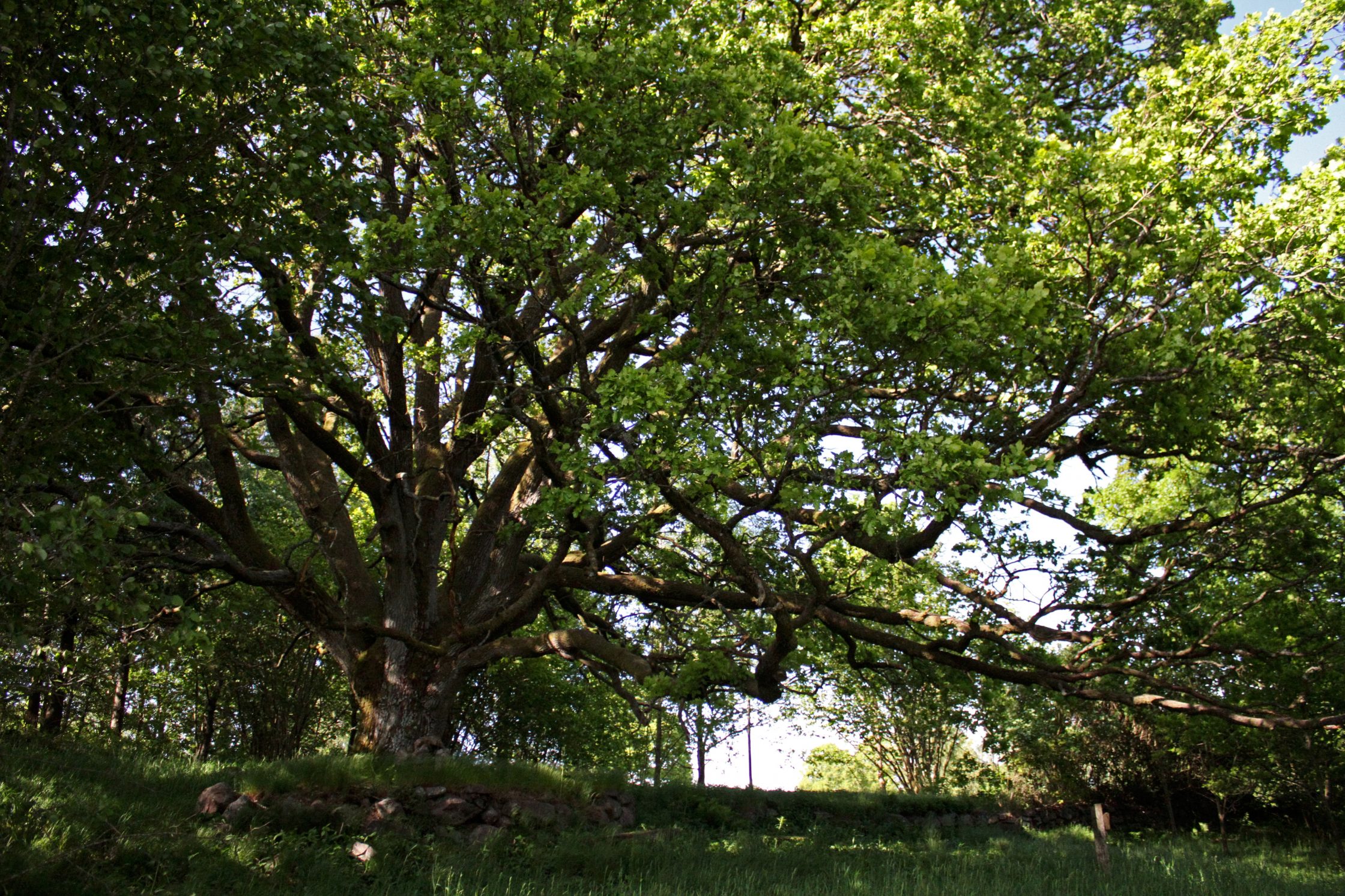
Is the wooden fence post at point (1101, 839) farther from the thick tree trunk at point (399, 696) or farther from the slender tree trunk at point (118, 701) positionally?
the slender tree trunk at point (118, 701)

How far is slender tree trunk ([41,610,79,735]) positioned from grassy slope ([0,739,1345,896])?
99cm

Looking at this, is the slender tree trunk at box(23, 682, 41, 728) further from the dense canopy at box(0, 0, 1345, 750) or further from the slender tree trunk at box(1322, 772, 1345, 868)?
the slender tree trunk at box(1322, 772, 1345, 868)

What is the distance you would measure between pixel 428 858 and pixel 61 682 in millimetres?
4209

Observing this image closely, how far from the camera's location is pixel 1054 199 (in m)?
8.70

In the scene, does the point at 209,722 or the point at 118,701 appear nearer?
the point at 118,701

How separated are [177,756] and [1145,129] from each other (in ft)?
48.7

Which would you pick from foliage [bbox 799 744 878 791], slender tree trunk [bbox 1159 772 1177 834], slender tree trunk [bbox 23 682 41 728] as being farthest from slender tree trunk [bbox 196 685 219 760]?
slender tree trunk [bbox 1159 772 1177 834]

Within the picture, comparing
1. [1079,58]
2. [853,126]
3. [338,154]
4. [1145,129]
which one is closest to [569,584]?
[338,154]

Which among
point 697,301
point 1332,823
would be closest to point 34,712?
point 697,301

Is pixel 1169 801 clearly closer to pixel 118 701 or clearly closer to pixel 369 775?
pixel 369 775

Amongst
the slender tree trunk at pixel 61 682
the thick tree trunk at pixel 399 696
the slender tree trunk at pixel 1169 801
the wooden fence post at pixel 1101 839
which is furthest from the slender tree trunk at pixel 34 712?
the slender tree trunk at pixel 1169 801

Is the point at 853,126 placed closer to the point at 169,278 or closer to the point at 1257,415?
the point at 1257,415

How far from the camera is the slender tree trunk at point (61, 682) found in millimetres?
7164

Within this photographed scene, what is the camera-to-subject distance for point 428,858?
8.57 m
